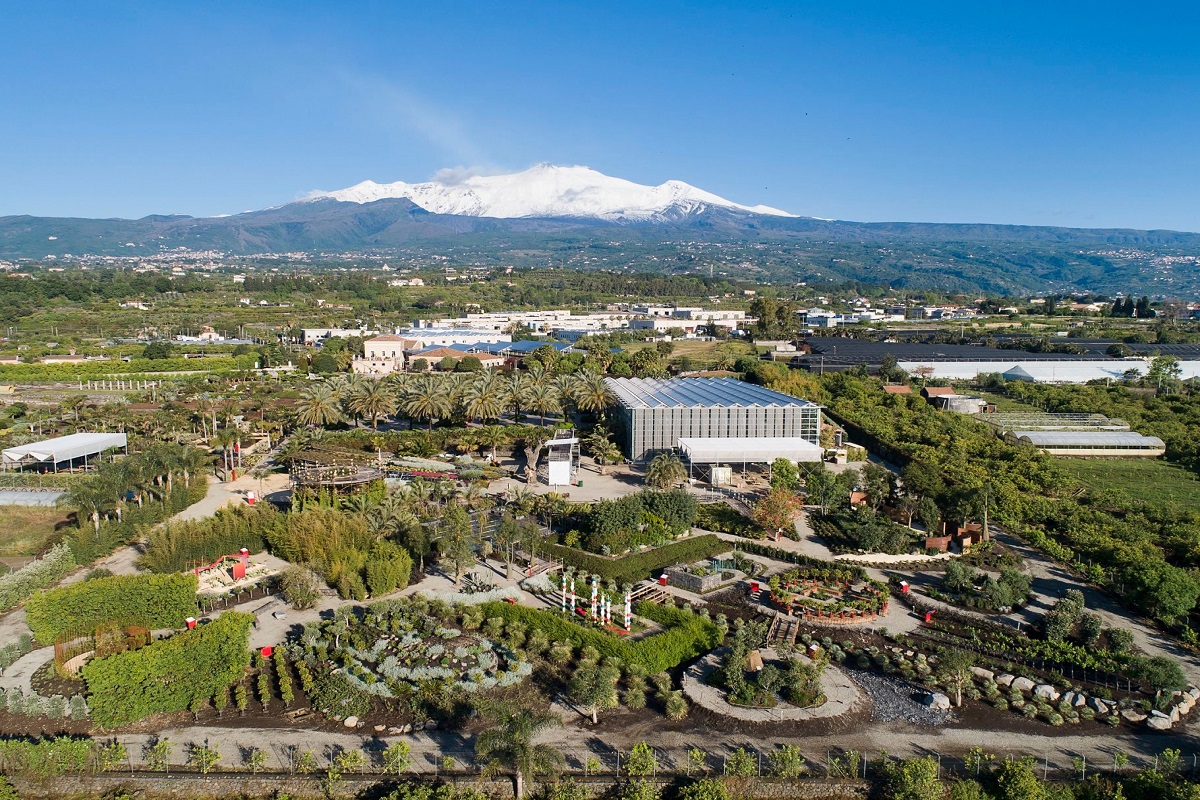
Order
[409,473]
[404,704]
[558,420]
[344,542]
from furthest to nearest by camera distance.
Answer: [558,420] < [409,473] < [344,542] < [404,704]

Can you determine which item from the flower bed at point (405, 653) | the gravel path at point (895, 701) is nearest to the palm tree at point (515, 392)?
the flower bed at point (405, 653)

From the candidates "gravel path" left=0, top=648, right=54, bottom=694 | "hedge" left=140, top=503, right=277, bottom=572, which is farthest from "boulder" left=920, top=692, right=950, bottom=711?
"gravel path" left=0, top=648, right=54, bottom=694

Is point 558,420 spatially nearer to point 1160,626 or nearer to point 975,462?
point 975,462

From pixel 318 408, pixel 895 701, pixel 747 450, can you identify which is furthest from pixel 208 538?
pixel 747 450

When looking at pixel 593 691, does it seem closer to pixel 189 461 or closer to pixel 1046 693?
pixel 1046 693

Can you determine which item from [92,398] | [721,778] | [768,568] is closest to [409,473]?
[768,568]
